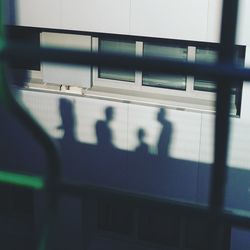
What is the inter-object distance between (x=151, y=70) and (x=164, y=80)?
570 cm

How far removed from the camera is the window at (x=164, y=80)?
608 centimetres

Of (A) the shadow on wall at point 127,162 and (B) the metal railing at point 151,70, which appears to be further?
(A) the shadow on wall at point 127,162

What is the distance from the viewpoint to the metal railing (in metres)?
0.78

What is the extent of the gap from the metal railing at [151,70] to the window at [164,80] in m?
5.13

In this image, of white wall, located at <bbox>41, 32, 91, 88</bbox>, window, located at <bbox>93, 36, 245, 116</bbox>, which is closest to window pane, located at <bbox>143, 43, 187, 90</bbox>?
window, located at <bbox>93, 36, 245, 116</bbox>

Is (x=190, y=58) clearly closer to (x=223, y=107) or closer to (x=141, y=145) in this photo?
(x=141, y=145)

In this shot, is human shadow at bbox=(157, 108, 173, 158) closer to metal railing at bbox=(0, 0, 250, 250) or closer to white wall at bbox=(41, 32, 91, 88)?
white wall at bbox=(41, 32, 91, 88)

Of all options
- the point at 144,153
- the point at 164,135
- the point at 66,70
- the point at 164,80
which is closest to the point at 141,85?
the point at 164,80

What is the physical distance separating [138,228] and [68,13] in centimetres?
259

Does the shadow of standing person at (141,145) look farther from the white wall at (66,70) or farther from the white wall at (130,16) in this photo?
the white wall at (130,16)

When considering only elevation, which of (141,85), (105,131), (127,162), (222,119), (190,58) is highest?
(222,119)

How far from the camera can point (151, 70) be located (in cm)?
78

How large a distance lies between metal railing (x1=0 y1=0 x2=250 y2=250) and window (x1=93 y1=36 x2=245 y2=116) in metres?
5.13

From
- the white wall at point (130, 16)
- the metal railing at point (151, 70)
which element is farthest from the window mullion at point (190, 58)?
the metal railing at point (151, 70)
